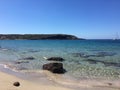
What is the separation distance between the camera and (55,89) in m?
11.4

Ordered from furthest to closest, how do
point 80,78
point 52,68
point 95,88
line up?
point 52,68 < point 80,78 < point 95,88

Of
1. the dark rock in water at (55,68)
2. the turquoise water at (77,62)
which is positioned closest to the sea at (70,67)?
the turquoise water at (77,62)

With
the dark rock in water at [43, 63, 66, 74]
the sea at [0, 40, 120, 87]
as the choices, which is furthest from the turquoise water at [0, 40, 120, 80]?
the dark rock in water at [43, 63, 66, 74]

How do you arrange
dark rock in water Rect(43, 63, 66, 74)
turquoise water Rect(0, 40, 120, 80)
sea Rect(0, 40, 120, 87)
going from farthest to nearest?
1. dark rock in water Rect(43, 63, 66, 74)
2. turquoise water Rect(0, 40, 120, 80)
3. sea Rect(0, 40, 120, 87)

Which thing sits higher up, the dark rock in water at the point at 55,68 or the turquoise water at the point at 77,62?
the dark rock in water at the point at 55,68

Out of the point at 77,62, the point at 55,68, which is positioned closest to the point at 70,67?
the point at 55,68

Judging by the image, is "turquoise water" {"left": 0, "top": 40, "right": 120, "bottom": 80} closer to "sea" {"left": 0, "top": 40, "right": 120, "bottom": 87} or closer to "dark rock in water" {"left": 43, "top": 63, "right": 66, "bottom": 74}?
"sea" {"left": 0, "top": 40, "right": 120, "bottom": 87}

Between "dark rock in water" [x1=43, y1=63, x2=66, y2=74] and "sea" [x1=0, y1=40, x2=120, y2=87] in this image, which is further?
"dark rock in water" [x1=43, y1=63, x2=66, y2=74]

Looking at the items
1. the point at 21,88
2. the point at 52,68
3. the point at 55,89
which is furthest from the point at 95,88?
the point at 52,68

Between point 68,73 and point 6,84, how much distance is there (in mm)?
6466

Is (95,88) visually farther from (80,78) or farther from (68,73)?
(68,73)

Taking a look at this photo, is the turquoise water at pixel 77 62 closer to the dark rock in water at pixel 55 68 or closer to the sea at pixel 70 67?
the sea at pixel 70 67

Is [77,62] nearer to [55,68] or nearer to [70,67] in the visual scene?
[70,67]

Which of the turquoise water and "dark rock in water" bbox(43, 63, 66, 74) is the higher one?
"dark rock in water" bbox(43, 63, 66, 74)
